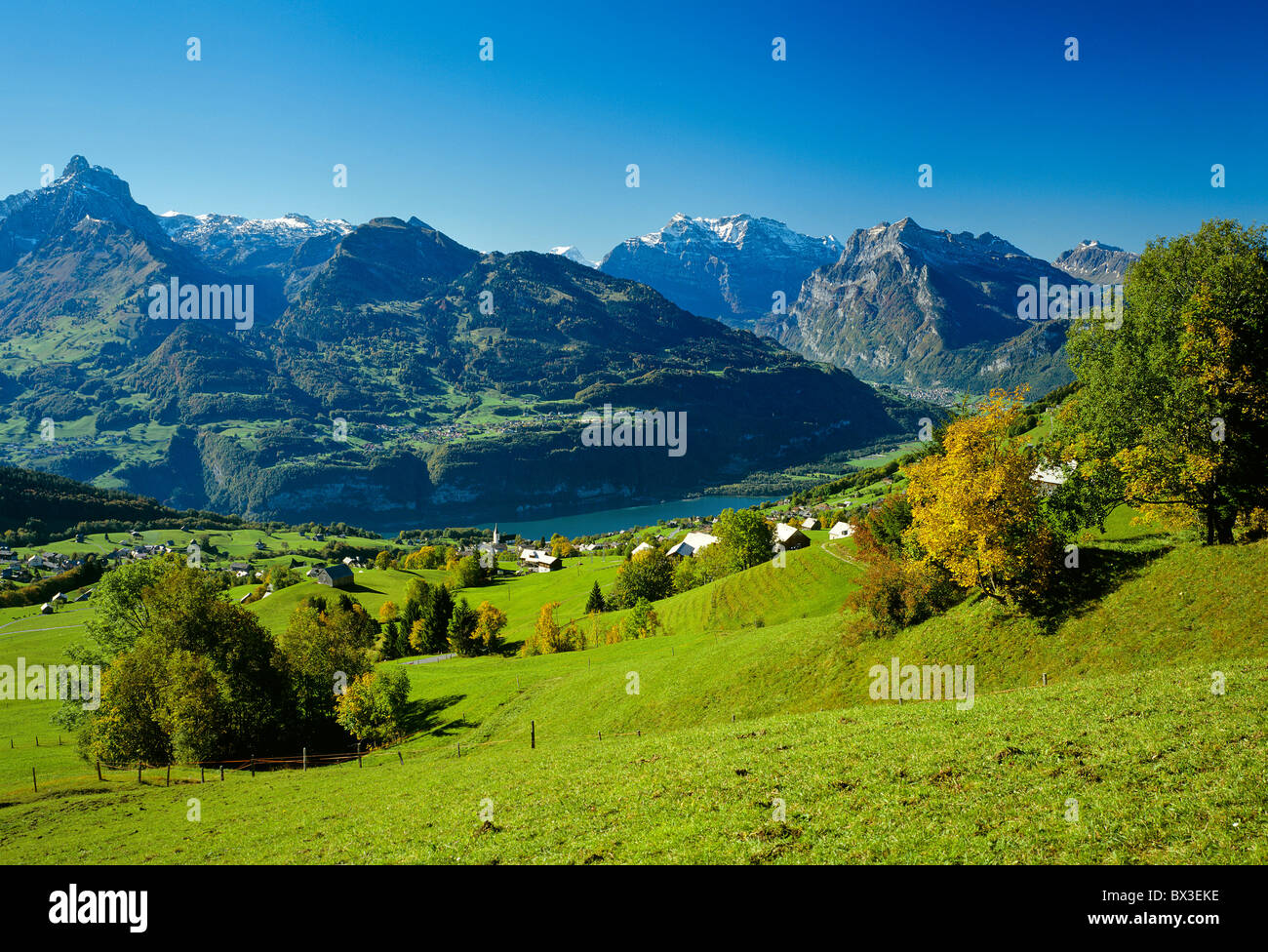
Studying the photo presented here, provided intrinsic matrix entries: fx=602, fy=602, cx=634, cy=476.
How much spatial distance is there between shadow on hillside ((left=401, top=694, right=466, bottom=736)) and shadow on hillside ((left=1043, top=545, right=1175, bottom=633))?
39.4m

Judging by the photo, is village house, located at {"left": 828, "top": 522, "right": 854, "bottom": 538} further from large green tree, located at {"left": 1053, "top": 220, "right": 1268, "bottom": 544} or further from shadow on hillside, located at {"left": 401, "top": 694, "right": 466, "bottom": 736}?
large green tree, located at {"left": 1053, "top": 220, "right": 1268, "bottom": 544}

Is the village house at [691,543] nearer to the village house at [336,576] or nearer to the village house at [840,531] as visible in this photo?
the village house at [840,531]

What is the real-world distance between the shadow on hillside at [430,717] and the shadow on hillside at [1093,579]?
39.4 metres

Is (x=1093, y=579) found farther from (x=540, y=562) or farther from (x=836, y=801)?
(x=540, y=562)

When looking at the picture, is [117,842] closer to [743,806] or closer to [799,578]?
[743,806]

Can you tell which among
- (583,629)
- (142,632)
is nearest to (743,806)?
(142,632)

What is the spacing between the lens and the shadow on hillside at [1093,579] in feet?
91.7

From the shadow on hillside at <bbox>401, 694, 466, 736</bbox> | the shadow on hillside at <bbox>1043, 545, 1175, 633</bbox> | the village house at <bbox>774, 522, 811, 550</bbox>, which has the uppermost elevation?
the shadow on hillside at <bbox>1043, 545, 1175, 633</bbox>

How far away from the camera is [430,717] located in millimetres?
49094

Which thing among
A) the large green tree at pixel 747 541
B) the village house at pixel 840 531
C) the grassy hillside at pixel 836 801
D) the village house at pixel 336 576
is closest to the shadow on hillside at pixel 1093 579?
the grassy hillside at pixel 836 801

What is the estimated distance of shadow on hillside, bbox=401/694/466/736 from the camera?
46.1 metres

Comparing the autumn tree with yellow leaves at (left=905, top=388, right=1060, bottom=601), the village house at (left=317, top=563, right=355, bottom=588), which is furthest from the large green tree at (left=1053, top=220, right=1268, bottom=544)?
the village house at (left=317, top=563, right=355, bottom=588)
